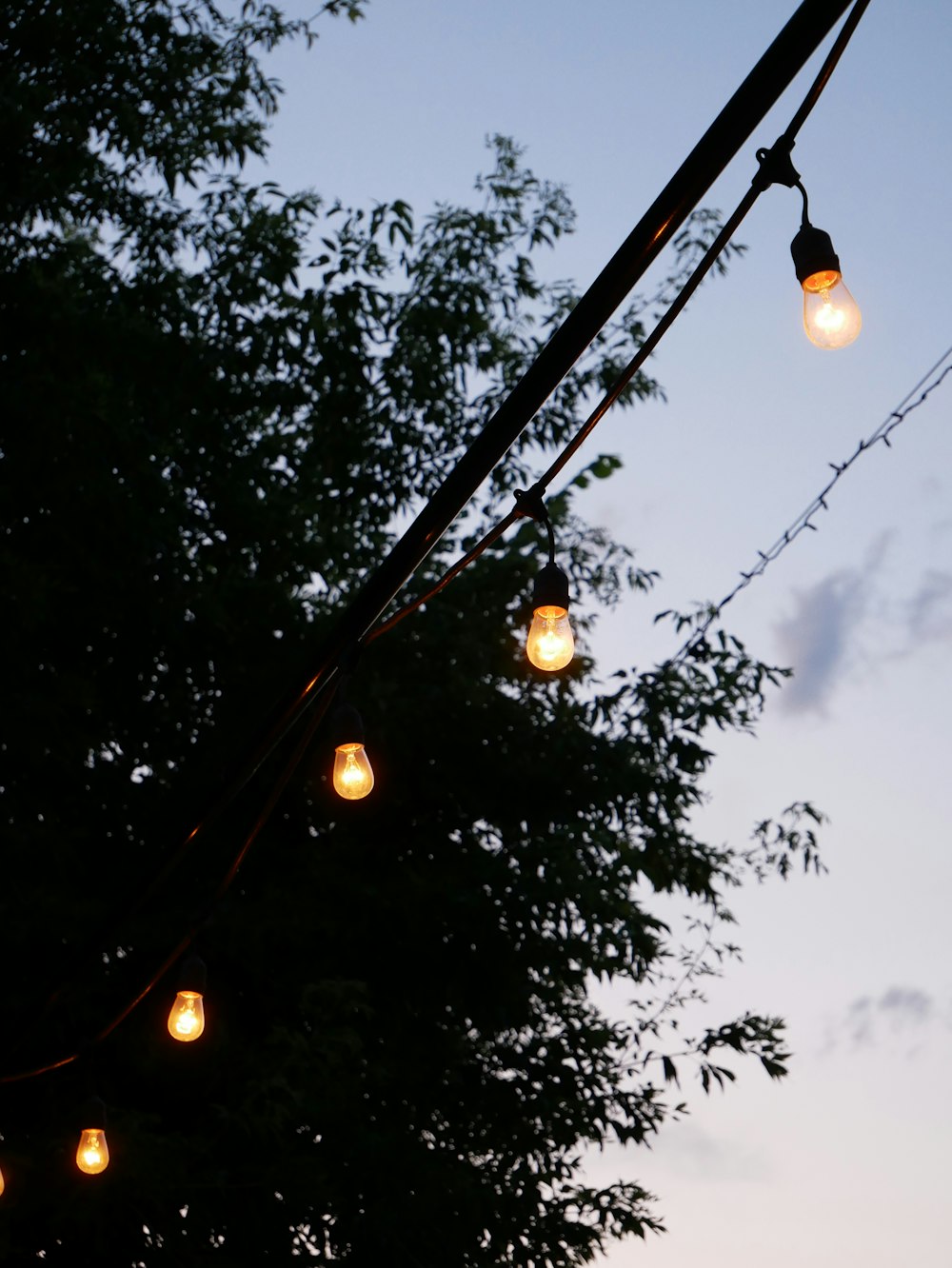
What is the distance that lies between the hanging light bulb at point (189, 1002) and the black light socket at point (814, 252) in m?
3.03

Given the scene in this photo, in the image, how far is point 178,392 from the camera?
824 centimetres

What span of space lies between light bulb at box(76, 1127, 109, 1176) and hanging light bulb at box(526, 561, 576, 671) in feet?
11.7

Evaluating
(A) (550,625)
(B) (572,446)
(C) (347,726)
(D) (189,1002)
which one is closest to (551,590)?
(A) (550,625)

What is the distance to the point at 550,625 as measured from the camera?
2592mm

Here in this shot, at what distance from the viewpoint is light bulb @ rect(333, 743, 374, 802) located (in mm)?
2930

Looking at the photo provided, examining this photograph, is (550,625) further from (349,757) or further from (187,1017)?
(187,1017)

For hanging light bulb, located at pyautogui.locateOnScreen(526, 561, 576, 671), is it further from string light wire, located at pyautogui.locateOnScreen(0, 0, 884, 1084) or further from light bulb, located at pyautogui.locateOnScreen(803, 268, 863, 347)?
light bulb, located at pyautogui.locateOnScreen(803, 268, 863, 347)

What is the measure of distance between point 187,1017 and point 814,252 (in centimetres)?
326

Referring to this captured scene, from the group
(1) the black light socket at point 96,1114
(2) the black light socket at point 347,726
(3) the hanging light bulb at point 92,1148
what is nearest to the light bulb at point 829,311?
(2) the black light socket at point 347,726

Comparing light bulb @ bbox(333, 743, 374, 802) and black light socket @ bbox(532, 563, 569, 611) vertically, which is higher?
black light socket @ bbox(532, 563, 569, 611)

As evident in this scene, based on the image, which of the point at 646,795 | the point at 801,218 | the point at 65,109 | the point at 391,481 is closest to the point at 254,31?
the point at 65,109

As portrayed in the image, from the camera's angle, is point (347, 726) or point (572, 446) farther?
point (347, 726)

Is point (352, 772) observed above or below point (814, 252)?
below

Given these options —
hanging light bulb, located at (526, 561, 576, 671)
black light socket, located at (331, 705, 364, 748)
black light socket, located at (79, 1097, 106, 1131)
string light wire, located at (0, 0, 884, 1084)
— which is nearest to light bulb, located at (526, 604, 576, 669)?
hanging light bulb, located at (526, 561, 576, 671)
